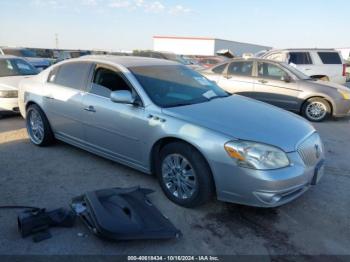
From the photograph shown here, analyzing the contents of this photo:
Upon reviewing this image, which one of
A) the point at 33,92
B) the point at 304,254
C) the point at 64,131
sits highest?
the point at 33,92

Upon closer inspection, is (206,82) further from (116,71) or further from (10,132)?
(10,132)

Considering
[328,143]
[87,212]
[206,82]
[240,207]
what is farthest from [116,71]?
[328,143]

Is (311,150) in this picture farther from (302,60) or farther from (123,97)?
(302,60)

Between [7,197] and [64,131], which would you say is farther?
[64,131]

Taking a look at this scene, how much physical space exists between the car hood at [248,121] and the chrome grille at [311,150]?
67mm

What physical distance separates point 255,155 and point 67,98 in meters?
2.92

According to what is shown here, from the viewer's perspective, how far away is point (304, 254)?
297 cm

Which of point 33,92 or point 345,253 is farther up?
point 33,92

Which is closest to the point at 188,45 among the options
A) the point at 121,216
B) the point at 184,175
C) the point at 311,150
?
the point at 311,150

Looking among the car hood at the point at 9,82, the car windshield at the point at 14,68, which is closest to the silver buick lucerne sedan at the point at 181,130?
the car hood at the point at 9,82

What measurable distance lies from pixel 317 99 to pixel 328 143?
232 cm

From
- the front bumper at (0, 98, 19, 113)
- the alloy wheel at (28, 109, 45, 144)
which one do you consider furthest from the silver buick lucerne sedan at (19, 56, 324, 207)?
the front bumper at (0, 98, 19, 113)

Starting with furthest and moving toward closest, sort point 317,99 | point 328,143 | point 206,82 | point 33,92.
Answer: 1. point 317,99
2. point 328,143
3. point 33,92
4. point 206,82

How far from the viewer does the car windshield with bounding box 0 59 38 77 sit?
823 cm
